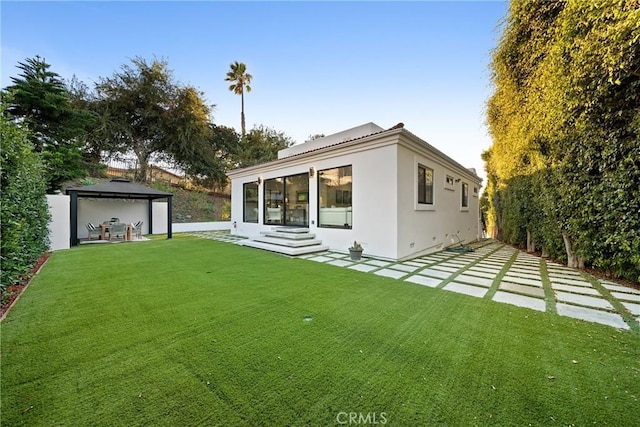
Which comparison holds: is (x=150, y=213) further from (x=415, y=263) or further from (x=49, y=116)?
(x=415, y=263)

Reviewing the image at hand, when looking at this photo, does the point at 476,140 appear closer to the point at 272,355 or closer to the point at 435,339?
the point at 435,339

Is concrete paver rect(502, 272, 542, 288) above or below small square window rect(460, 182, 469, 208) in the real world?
below

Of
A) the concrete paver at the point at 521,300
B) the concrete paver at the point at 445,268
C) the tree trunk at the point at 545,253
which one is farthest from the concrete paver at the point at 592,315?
the tree trunk at the point at 545,253

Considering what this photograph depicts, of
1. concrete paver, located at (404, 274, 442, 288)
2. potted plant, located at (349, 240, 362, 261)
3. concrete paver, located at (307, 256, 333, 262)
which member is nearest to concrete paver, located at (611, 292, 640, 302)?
concrete paver, located at (404, 274, 442, 288)

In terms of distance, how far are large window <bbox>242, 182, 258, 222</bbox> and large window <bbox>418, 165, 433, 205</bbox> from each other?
6920 mm

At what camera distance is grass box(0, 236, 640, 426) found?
1534mm

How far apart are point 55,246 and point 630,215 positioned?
14.6 m

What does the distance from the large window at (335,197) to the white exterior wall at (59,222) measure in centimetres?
873

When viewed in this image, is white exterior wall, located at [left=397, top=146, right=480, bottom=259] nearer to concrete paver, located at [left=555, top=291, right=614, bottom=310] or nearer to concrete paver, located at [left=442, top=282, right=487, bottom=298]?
concrete paver, located at [left=442, top=282, right=487, bottom=298]

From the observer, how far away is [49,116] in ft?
35.6

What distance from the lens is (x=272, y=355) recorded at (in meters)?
2.13

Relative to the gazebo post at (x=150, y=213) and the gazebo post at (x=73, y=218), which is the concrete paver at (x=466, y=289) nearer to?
the gazebo post at (x=73, y=218)

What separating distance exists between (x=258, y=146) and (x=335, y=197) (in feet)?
55.5

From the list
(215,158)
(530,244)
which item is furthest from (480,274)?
(215,158)
